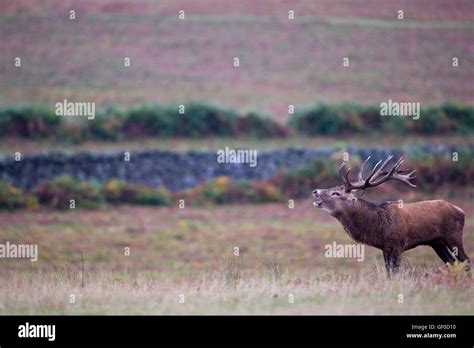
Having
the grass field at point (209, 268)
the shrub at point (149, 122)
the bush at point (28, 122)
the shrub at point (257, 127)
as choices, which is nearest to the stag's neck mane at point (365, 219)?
the grass field at point (209, 268)

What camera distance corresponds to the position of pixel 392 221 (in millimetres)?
17875

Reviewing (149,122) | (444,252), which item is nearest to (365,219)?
(444,252)

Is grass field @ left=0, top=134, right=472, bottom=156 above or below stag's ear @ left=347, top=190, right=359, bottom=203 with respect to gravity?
above

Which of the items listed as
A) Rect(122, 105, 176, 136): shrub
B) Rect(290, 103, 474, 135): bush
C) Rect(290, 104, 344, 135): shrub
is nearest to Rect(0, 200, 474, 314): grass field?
Rect(122, 105, 176, 136): shrub

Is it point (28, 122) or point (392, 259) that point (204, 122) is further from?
point (392, 259)

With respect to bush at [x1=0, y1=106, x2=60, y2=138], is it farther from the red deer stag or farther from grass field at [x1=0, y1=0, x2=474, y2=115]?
the red deer stag

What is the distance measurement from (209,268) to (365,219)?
8.61 m

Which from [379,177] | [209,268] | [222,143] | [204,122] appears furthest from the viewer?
[204,122]

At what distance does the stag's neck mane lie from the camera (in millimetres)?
17984

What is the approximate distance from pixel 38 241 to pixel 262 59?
82.1 ft

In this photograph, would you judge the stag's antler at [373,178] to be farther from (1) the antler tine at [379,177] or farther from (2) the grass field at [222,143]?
(2) the grass field at [222,143]

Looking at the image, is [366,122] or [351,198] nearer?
[351,198]

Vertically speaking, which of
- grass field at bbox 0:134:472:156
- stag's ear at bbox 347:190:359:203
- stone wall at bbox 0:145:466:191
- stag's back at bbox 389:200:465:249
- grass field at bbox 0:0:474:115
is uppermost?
grass field at bbox 0:0:474:115
